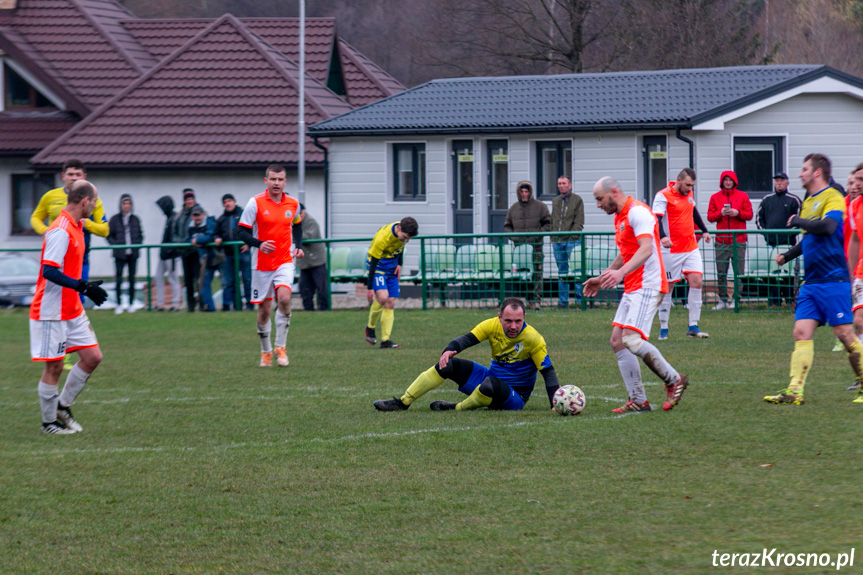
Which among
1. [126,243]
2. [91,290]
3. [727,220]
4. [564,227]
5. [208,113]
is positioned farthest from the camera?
[208,113]

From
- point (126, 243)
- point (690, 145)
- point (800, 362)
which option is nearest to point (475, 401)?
point (800, 362)

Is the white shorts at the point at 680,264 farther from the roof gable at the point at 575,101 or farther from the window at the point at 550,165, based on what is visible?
the window at the point at 550,165

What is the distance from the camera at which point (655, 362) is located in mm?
8742

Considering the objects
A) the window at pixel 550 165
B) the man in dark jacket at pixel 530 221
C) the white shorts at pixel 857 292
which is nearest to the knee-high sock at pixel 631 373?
the white shorts at pixel 857 292

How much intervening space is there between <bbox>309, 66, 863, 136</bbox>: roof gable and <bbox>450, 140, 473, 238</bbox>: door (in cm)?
70

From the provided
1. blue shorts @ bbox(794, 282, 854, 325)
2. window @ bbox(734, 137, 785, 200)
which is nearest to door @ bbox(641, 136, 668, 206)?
window @ bbox(734, 137, 785, 200)

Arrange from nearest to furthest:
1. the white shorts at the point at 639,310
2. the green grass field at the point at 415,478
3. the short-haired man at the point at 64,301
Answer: the green grass field at the point at 415,478
the short-haired man at the point at 64,301
the white shorts at the point at 639,310

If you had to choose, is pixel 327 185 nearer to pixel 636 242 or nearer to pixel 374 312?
pixel 374 312

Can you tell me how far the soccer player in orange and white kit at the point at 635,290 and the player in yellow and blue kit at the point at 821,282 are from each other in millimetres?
979

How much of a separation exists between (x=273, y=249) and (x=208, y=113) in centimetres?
2164

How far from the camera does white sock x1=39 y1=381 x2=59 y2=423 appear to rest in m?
8.63

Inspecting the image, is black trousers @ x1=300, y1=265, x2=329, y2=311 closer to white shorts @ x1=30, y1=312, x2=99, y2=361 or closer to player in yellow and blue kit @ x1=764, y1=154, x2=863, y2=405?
white shorts @ x1=30, y1=312, x2=99, y2=361

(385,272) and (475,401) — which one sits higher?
(385,272)

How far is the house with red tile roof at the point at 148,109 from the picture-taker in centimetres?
3222
